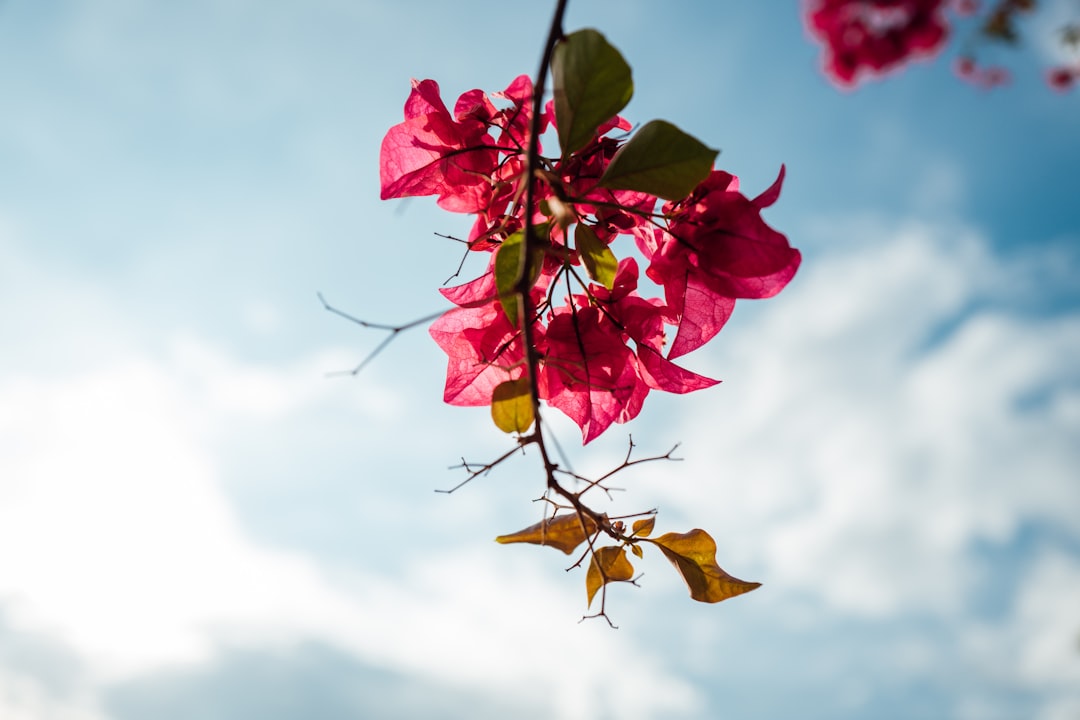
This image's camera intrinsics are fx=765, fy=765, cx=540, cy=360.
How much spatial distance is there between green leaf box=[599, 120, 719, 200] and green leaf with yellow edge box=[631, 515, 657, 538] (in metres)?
0.23

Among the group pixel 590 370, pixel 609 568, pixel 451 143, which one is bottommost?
pixel 609 568

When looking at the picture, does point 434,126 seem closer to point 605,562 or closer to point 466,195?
point 466,195

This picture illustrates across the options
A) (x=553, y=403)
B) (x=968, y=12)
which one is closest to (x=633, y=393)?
(x=553, y=403)

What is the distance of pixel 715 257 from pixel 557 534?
0.20 m

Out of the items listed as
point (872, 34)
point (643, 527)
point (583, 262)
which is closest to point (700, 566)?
point (643, 527)

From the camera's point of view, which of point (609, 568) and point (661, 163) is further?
point (609, 568)

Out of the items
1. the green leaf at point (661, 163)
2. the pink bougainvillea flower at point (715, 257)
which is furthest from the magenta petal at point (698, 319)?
the green leaf at point (661, 163)

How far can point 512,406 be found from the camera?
0.42 meters

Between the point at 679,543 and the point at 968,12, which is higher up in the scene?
the point at 968,12

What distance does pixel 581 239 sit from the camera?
475 millimetres

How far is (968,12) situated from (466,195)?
1.09ft

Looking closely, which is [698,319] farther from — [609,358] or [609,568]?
[609,568]

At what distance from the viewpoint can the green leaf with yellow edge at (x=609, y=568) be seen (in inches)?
19.7

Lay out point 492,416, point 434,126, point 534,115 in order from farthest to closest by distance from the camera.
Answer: point 434,126
point 492,416
point 534,115
